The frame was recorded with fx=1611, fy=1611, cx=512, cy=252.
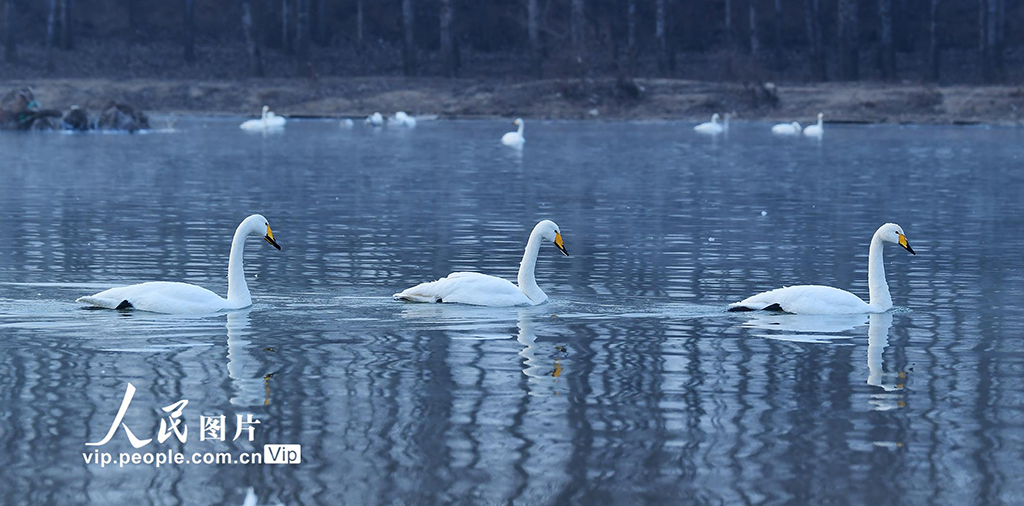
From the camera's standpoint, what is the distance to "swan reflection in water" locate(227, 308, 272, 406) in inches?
361

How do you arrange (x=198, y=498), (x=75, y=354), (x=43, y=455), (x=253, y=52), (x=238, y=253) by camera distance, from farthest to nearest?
(x=253, y=52) < (x=238, y=253) < (x=75, y=354) < (x=43, y=455) < (x=198, y=498)

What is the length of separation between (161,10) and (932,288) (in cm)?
5646

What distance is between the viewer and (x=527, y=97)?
2211 inches

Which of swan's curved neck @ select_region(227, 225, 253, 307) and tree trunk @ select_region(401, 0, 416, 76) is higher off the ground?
tree trunk @ select_region(401, 0, 416, 76)

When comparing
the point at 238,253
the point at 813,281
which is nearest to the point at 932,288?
the point at 813,281

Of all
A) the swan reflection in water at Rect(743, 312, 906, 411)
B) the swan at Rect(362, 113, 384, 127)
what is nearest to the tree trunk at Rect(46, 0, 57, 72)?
the swan at Rect(362, 113, 384, 127)

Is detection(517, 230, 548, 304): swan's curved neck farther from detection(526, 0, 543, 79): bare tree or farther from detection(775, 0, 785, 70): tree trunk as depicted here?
detection(775, 0, 785, 70): tree trunk

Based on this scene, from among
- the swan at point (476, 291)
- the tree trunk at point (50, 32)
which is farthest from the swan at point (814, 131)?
the swan at point (476, 291)

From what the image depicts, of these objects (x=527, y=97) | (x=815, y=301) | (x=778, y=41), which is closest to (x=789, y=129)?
(x=527, y=97)

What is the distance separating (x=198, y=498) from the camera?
7148mm

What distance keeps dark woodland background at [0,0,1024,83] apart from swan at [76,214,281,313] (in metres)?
45.0

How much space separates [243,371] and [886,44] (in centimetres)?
5025

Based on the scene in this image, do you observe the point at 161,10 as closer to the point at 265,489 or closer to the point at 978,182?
the point at 978,182

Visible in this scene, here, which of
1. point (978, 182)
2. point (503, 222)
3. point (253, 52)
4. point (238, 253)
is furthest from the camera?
point (253, 52)
